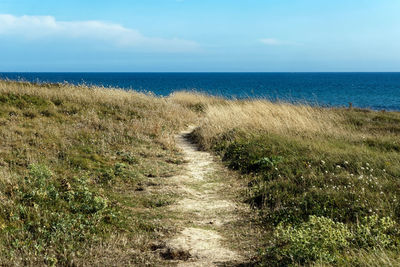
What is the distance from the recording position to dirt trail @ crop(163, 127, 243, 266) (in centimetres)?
572

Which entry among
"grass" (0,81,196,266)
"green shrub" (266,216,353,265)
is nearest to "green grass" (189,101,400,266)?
"green shrub" (266,216,353,265)

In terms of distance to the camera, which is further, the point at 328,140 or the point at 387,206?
the point at 328,140

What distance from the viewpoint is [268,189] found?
848cm

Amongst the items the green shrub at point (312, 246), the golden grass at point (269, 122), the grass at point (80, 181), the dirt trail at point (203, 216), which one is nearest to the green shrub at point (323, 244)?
the green shrub at point (312, 246)

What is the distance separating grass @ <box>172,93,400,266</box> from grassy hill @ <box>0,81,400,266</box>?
29 millimetres

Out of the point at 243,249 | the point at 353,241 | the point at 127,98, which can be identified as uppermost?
the point at 127,98

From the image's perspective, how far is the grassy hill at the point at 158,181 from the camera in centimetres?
535

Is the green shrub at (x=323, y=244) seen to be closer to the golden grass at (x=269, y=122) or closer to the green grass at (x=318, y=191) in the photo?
the green grass at (x=318, y=191)

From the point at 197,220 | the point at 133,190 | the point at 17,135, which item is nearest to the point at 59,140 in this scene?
the point at 17,135

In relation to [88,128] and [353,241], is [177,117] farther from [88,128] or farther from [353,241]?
[353,241]

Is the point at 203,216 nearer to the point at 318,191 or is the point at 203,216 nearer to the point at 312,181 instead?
the point at 318,191

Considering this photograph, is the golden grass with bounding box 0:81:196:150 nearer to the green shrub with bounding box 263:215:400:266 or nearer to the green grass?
the green grass

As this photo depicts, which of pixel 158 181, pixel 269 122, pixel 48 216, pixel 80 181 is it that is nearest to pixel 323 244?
pixel 48 216

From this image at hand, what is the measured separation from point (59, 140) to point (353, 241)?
30.9ft
